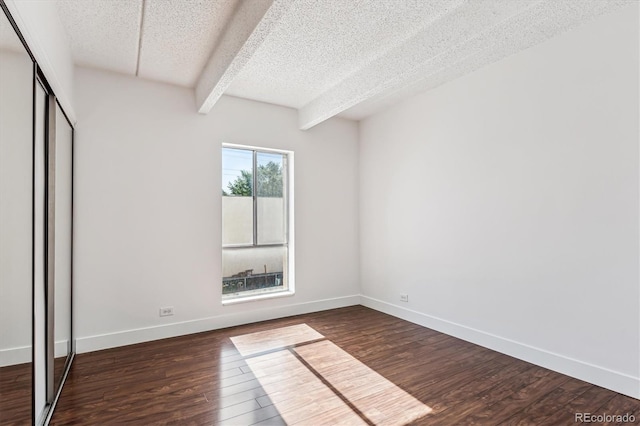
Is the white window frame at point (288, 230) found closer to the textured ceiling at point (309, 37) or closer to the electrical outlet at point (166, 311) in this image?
the electrical outlet at point (166, 311)

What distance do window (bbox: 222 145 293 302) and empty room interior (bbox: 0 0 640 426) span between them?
0.03 m

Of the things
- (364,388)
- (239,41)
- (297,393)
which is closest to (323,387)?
(297,393)

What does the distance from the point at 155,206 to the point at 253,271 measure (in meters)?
1.52

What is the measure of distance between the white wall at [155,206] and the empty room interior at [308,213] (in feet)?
0.07

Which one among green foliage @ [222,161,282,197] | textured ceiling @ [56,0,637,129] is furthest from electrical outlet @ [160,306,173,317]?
textured ceiling @ [56,0,637,129]

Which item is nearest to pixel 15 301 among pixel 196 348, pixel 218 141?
pixel 196 348

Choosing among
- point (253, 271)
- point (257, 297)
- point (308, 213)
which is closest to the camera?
point (257, 297)

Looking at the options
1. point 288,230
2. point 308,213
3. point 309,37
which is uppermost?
point 309,37

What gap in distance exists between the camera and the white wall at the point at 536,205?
248 centimetres

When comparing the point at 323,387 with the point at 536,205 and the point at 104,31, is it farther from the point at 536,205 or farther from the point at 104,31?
the point at 104,31

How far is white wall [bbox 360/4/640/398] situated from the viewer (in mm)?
2482

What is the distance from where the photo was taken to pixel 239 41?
2531 millimetres

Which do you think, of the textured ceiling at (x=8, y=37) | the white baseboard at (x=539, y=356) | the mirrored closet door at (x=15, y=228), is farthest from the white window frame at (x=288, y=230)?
the textured ceiling at (x=8, y=37)

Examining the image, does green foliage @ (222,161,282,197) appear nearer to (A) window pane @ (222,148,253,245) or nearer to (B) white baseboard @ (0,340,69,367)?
(A) window pane @ (222,148,253,245)
